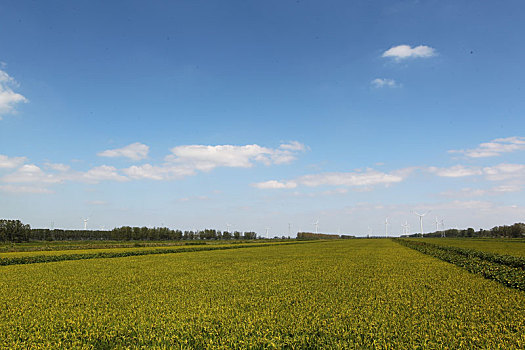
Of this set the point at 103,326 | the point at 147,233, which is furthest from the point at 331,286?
the point at 147,233

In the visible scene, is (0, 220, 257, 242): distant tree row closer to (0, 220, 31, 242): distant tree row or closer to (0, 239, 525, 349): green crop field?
(0, 220, 31, 242): distant tree row

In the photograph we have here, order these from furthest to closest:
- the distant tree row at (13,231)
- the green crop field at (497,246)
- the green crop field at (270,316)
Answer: the distant tree row at (13,231) < the green crop field at (497,246) < the green crop field at (270,316)

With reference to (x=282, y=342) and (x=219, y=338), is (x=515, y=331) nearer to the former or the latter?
(x=282, y=342)

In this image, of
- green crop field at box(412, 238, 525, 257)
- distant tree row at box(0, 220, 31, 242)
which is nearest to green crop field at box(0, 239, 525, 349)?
green crop field at box(412, 238, 525, 257)

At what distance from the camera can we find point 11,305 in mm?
12969

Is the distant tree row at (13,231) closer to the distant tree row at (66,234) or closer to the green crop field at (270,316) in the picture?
the distant tree row at (66,234)

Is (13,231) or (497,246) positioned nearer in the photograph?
(497,246)

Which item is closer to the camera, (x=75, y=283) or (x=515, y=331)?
(x=515, y=331)

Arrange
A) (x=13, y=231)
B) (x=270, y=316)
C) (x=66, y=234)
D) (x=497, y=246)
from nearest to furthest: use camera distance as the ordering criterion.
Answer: (x=270, y=316)
(x=497, y=246)
(x=13, y=231)
(x=66, y=234)

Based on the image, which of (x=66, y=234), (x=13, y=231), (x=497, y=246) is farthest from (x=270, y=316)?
(x=66, y=234)

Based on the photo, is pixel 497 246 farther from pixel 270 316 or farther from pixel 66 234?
pixel 66 234

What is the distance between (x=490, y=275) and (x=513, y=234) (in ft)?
692

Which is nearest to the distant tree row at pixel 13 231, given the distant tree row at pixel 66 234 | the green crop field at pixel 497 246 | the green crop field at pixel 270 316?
the distant tree row at pixel 66 234

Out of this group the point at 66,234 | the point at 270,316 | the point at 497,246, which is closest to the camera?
the point at 270,316
